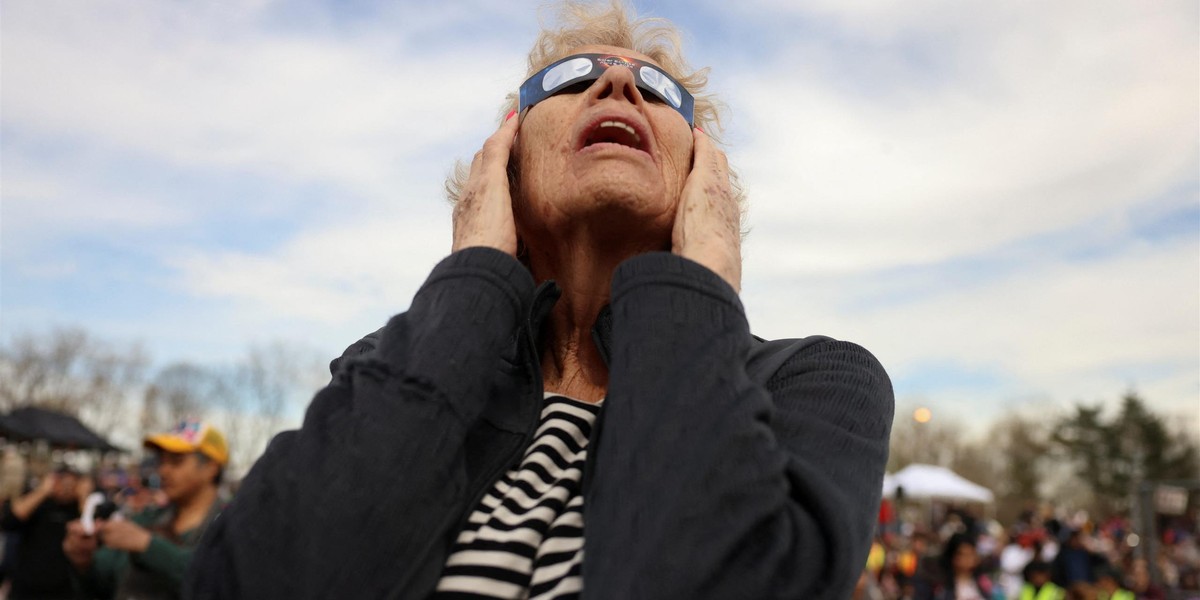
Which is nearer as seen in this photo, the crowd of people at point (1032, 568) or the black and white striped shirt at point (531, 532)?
the black and white striped shirt at point (531, 532)

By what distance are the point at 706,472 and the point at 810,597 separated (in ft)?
0.85

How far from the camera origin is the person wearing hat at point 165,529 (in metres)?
4.66

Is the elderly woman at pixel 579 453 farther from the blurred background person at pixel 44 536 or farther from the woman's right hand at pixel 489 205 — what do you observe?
the blurred background person at pixel 44 536

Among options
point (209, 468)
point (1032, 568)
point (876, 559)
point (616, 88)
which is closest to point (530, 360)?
point (616, 88)

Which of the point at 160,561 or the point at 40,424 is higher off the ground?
the point at 40,424

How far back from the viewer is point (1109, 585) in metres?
10.8

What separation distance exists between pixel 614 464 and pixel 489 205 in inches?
28.4

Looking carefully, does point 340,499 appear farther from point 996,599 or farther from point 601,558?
point 996,599

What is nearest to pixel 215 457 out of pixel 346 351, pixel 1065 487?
pixel 346 351

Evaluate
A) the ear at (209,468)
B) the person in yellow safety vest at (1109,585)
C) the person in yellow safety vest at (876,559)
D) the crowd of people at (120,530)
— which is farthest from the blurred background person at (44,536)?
the person in yellow safety vest at (1109,585)

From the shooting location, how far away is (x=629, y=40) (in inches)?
100.0

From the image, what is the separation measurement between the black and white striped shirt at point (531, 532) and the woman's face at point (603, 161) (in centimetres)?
53

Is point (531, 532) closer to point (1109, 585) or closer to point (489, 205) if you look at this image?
point (489, 205)

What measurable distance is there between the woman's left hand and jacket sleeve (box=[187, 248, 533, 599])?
0.43 meters
